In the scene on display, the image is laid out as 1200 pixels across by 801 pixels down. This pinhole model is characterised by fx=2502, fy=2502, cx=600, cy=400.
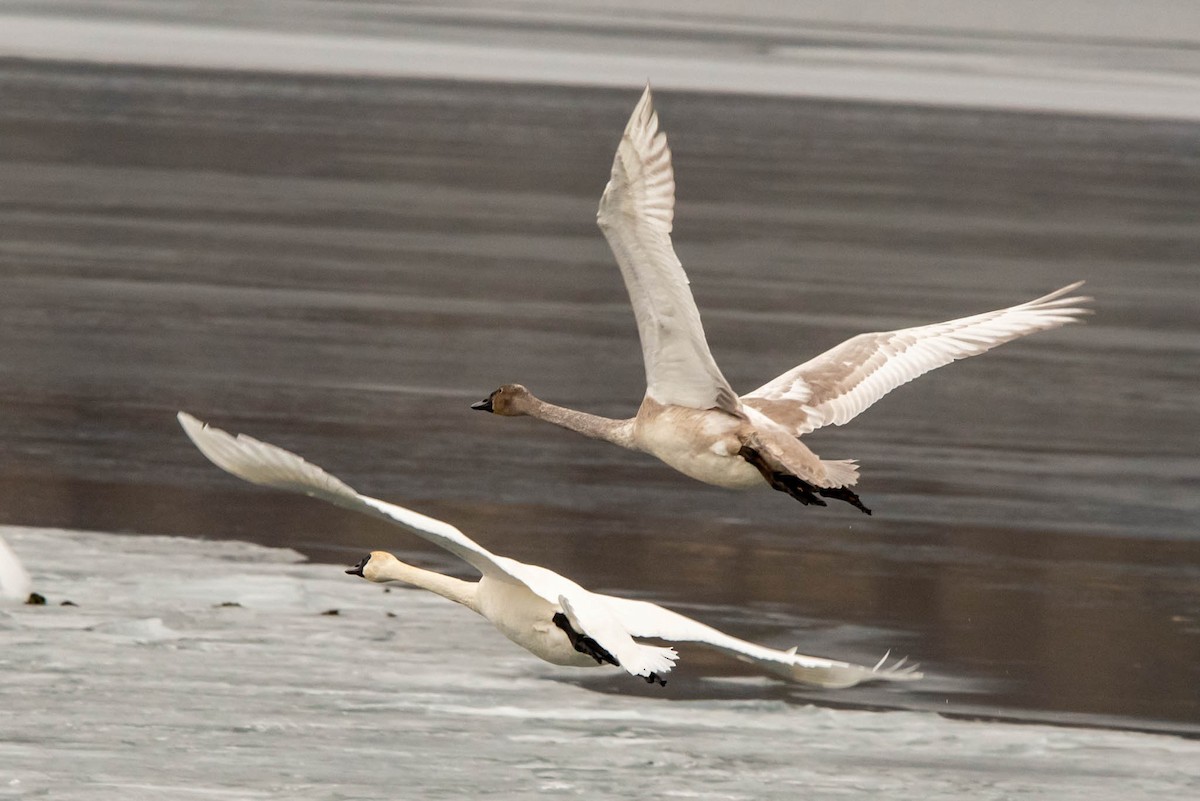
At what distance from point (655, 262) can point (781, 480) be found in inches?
36.2

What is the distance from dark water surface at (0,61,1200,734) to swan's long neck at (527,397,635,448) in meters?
1.03

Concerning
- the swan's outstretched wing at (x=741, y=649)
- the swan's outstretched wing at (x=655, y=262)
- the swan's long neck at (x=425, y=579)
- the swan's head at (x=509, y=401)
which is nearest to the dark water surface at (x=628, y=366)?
the swan's head at (x=509, y=401)

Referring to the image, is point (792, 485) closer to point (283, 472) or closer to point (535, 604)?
point (535, 604)

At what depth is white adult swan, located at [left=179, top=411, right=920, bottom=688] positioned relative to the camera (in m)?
6.95

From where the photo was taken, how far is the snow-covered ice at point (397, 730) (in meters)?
8.42

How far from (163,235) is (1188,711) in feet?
46.6

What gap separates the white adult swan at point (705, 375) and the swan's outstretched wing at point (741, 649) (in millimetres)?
1143

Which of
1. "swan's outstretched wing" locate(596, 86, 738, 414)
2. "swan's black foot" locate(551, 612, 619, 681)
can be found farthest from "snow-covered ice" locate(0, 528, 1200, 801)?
"swan's outstretched wing" locate(596, 86, 738, 414)

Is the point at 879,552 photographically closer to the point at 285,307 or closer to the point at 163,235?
the point at 285,307

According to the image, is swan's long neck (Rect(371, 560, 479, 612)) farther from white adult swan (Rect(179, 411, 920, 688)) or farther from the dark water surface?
the dark water surface

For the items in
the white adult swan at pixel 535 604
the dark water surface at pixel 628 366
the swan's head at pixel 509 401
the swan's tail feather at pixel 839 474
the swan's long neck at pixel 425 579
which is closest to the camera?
the white adult swan at pixel 535 604

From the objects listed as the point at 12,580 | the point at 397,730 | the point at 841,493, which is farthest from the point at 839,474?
the point at 12,580

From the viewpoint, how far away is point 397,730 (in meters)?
8.95

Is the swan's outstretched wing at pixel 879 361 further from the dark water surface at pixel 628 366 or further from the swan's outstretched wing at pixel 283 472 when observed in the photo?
the swan's outstretched wing at pixel 283 472
